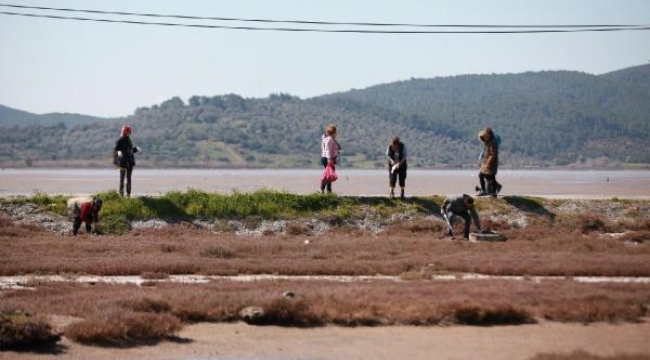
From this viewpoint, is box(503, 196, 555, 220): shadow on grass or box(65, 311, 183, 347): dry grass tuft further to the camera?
box(503, 196, 555, 220): shadow on grass

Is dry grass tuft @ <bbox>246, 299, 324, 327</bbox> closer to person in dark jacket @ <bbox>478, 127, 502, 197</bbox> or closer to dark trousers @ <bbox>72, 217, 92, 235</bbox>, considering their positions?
dark trousers @ <bbox>72, 217, 92, 235</bbox>

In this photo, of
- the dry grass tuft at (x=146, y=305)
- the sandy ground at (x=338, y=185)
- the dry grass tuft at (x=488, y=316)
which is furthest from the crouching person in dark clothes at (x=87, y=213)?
the dry grass tuft at (x=488, y=316)

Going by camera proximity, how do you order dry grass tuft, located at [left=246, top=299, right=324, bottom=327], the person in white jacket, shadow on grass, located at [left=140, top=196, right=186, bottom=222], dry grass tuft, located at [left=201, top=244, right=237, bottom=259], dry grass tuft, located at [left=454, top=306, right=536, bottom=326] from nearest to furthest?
dry grass tuft, located at [left=246, top=299, right=324, bottom=327] < dry grass tuft, located at [left=454, top=306, right=536, bottom=326] < dry grass tuft, located at [left=201, top=244, right=237, bottom=259] < shadow on grass, located at [left=140, top=196, right=186, bottom=222] < the person in white jacket

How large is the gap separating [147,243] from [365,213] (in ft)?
25.7

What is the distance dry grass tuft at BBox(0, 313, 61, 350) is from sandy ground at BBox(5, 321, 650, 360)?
0.66 feet

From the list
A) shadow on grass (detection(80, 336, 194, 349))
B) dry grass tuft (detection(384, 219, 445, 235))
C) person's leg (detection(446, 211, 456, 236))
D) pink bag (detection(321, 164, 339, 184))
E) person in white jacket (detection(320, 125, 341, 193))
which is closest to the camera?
shadow on grass (detection(80, 336, 194, 349))

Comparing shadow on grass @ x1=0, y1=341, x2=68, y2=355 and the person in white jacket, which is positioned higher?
the person in white jacket

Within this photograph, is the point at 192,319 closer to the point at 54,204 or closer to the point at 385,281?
the point at 385,281

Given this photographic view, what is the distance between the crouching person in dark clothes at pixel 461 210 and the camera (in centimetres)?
2522

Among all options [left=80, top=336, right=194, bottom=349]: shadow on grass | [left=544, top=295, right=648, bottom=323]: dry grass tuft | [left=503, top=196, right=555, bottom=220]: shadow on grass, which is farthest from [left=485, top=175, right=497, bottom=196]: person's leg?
[left=80, top=336, right=194, bottom=349]: shadow on grass

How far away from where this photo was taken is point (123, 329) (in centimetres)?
1373

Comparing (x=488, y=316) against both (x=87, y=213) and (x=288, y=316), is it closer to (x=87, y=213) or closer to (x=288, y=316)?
(x=288, y=316)

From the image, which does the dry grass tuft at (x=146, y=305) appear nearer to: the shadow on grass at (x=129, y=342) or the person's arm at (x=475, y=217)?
the shadow on grass at (x=129, y=342)

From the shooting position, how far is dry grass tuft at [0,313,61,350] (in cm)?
1298
